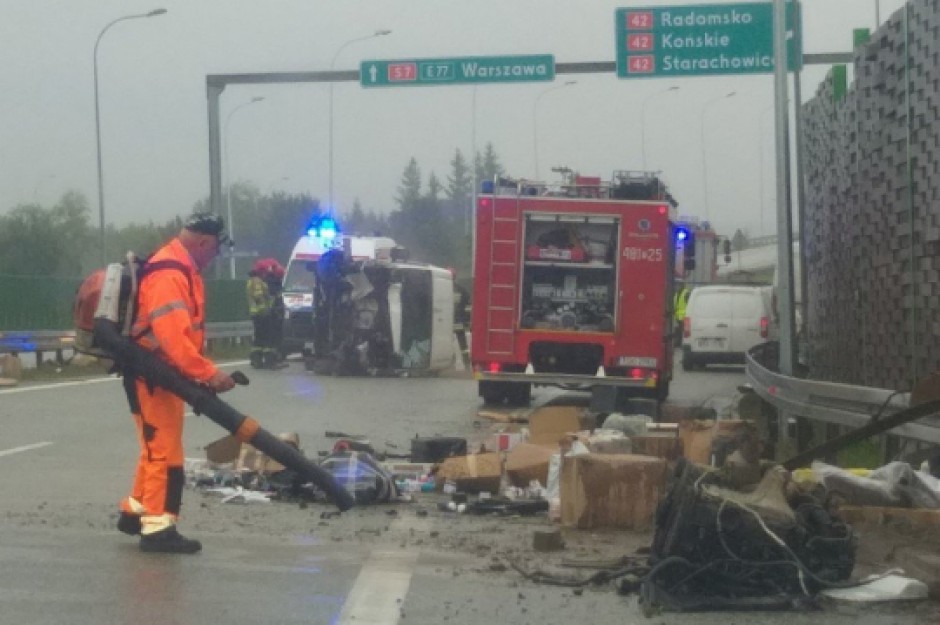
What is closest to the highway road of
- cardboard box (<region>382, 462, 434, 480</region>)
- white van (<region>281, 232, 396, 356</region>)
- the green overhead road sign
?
cardboard box (<region>382, 462, 434, 480</region>)

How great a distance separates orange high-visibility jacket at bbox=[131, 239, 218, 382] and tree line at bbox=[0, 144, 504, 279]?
35726 mm

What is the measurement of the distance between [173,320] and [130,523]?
3.82ft

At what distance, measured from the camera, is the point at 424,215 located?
3964 inches

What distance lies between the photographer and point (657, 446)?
38.6ft

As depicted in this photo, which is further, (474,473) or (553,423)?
(553,423)

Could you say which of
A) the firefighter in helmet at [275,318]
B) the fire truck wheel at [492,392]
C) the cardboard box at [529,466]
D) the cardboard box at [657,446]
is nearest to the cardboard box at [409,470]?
the cardboard box at [529,466]

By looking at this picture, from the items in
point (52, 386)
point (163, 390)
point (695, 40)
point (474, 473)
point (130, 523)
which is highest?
point (695, 40)

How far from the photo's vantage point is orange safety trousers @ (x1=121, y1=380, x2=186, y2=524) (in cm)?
870

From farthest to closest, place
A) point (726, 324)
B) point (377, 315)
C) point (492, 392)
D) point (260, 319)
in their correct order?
1. point (726, 324)
2. point (260, 319)
3. point (377, 315)
4. point (492, 392)

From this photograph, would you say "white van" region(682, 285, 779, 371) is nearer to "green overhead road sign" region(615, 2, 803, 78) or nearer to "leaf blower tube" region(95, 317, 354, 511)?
"green overhead road sign" region(615, 2, 803, 78)

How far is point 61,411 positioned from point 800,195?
9.23 meters

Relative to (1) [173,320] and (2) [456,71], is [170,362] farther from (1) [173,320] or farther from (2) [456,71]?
(2) [456,71]

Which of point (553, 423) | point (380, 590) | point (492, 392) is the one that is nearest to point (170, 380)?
point (380, 590)

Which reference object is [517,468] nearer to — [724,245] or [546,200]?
[546,200]
